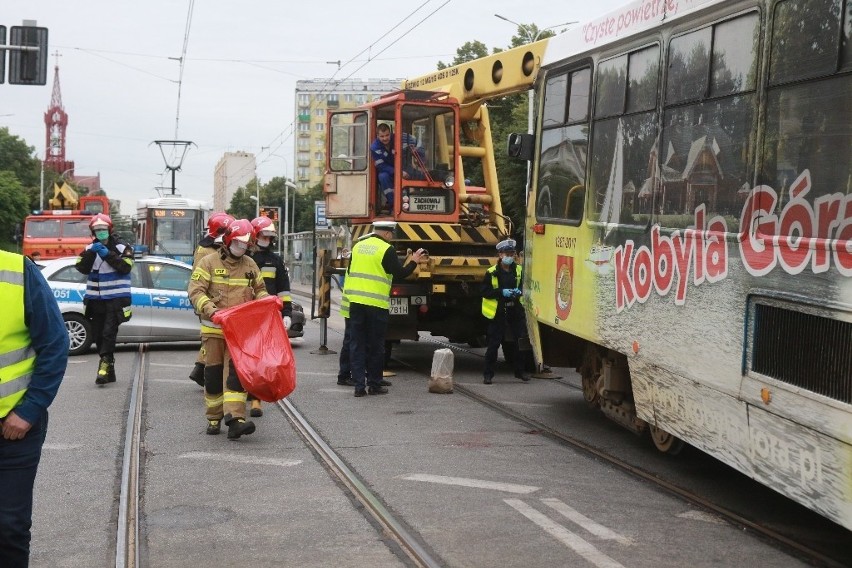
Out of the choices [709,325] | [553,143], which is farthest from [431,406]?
[709,325]

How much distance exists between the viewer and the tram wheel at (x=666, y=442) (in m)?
7.82

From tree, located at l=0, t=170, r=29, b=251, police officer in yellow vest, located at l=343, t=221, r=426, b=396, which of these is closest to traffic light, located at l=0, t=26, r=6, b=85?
police officer in yellow vest, located at l=343, t=221, r=426, b=396

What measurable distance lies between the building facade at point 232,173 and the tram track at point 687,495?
5442 inches

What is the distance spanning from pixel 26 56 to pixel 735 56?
1314 centimetres

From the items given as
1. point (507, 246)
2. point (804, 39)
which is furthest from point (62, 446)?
point (804, 39)

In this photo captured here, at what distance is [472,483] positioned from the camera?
7219 mm

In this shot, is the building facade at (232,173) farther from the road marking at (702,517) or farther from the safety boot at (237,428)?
the road marking at (702,517)

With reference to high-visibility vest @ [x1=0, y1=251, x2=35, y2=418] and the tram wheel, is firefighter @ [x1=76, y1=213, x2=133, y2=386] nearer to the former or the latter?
the tram wheel

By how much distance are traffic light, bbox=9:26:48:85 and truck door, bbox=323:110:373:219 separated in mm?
5374

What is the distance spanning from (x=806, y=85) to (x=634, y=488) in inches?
114

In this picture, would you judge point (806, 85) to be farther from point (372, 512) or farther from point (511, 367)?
point (511, 367)

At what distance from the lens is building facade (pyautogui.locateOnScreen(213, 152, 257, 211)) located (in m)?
151

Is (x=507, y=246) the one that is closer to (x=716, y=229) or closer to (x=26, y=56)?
(x=716, y=229)

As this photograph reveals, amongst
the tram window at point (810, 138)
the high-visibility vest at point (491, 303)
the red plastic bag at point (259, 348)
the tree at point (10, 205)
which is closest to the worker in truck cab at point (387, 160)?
the high-visibility vest at point (491, 303)
